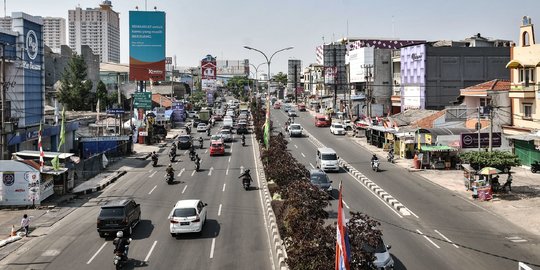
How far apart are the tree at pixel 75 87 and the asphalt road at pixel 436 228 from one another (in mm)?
58862

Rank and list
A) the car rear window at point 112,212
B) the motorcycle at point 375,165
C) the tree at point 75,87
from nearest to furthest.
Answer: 1. the car rear window at point 112,212
2. the motorcycle at point 375,165
3. the tree at point 75,87

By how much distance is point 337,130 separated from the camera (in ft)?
232

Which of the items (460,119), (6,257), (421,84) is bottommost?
(6,257)

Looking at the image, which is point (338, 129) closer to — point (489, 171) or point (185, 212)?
point (489, 171)

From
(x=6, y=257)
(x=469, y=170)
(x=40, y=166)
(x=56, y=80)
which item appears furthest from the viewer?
(x=56, y=80)

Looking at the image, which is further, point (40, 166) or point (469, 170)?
point (469, 170)

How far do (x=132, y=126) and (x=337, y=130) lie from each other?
26832mm

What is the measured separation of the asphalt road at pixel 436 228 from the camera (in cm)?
1973

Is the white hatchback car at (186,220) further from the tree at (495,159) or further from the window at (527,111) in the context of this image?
the window at (527,111)

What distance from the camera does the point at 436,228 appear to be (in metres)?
24.5

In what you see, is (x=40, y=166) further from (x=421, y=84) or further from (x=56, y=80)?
(x=56, y=80)

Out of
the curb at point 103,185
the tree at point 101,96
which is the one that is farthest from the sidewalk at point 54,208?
the tree at point 101,96

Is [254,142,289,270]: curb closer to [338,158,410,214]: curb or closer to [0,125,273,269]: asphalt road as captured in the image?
[0,125,273,269]: asphalt road

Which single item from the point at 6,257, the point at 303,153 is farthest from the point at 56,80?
the point at 6,257
